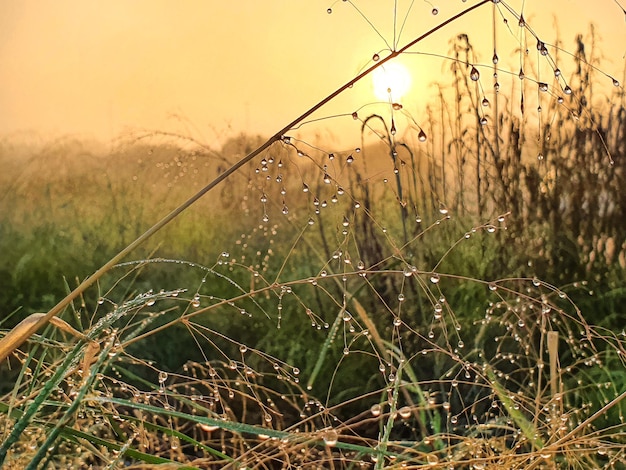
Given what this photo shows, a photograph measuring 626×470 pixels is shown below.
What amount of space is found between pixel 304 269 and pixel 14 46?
2.53ft

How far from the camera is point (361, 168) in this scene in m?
1.49

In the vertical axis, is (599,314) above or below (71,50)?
below

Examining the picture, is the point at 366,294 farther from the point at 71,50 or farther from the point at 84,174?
the point at 71,50

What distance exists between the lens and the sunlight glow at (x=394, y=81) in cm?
143

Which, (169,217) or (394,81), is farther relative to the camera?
(394,81)

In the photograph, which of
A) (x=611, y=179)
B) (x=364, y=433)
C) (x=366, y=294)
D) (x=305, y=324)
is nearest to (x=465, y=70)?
(x=611, y=179)

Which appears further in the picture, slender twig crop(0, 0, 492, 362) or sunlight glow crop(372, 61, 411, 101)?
sunlight glow crop(372, 61, 411, 101)

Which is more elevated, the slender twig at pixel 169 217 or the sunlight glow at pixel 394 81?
the sunlight glow at pixel 394 81

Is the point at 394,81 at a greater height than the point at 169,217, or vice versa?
the point at 394,81

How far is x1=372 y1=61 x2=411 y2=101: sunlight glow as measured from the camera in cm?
143

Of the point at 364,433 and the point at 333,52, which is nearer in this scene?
the point at 333,52

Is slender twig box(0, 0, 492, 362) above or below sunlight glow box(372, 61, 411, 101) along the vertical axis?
below

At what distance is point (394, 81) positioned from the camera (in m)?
1.44

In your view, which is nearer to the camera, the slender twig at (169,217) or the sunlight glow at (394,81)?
the slender twig at (169,217)
